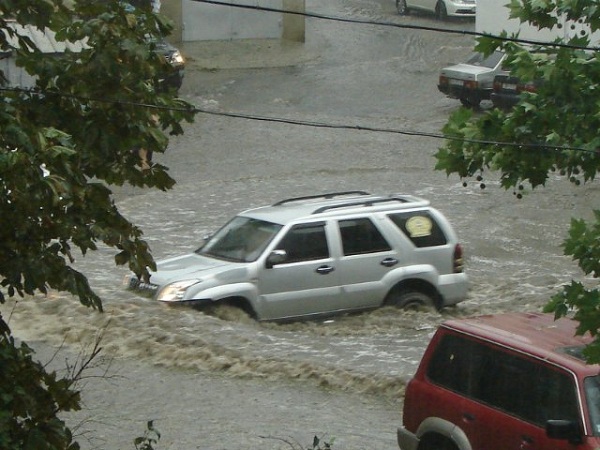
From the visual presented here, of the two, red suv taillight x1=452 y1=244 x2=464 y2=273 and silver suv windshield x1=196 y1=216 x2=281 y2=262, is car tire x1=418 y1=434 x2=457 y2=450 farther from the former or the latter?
red suv taillight x1=452 y1=244 x2=464 y2=273

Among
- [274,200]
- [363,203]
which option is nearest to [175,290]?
[363,203]

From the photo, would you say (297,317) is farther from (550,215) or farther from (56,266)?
(550,215)

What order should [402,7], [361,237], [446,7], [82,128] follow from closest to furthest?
[82,128]
[361,237]
[446,7]
[402,7]

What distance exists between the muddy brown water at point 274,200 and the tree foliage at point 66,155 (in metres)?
2.73

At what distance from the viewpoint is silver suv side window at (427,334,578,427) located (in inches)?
319

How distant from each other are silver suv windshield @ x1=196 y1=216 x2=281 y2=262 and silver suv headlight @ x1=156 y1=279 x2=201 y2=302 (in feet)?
2.53

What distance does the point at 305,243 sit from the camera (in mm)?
14406

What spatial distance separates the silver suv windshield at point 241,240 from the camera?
46.8 ft

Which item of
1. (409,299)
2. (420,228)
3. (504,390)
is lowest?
(409,299)

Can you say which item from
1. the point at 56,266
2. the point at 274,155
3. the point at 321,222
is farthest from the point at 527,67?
the point at 274,155

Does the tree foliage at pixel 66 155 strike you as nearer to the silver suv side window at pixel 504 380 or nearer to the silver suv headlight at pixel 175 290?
the silver suv side window at pixel 504 380

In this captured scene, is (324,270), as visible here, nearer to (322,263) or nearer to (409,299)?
(322,263)

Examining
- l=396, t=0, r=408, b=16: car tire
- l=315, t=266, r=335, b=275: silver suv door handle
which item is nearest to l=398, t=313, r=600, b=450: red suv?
l=315, t=266, r=335, b=275: silver suv door handle

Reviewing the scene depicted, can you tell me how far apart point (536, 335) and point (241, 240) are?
6.44m
